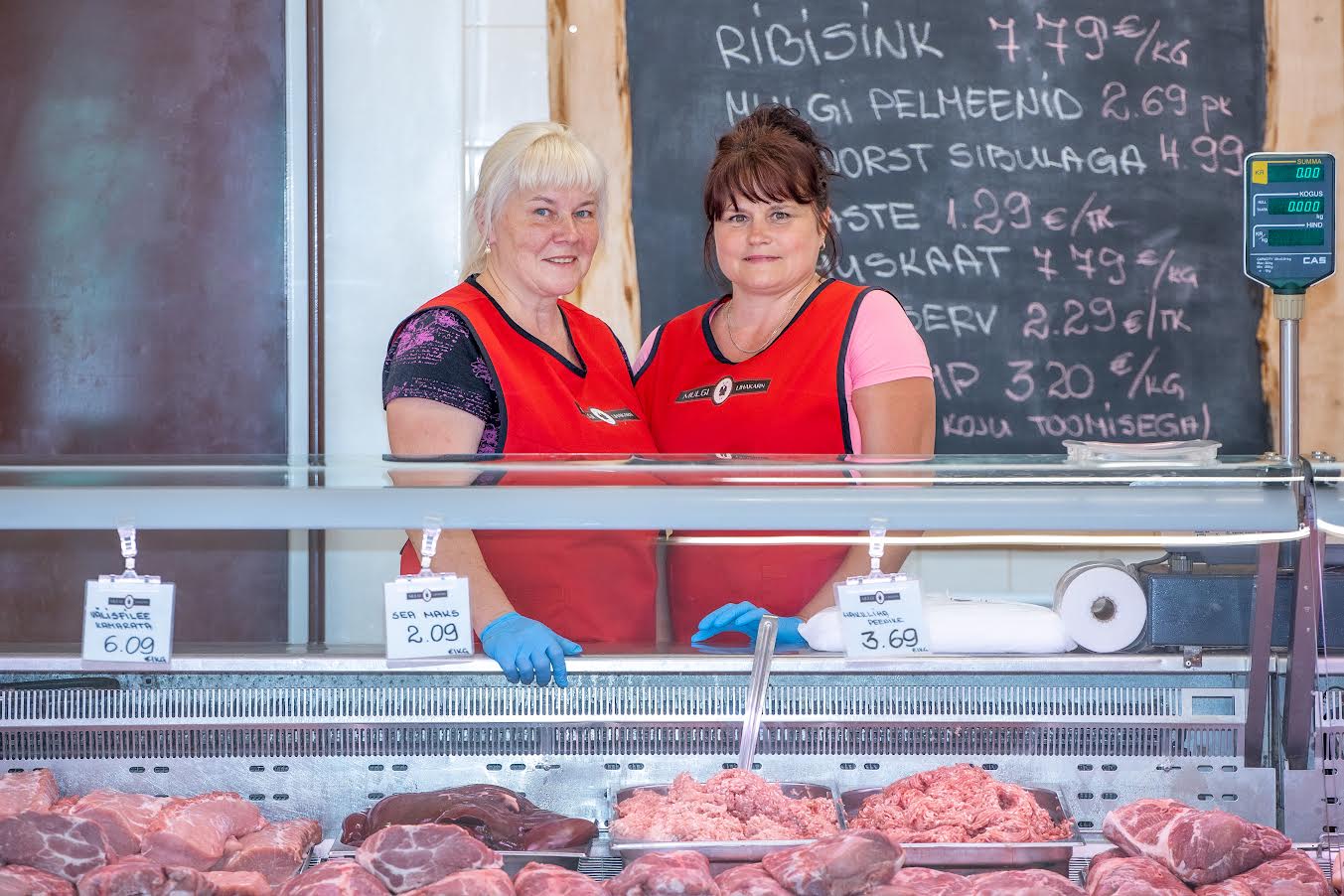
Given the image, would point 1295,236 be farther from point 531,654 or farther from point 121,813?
point 121,813

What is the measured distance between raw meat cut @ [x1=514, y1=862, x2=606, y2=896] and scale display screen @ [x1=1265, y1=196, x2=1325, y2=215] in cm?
140

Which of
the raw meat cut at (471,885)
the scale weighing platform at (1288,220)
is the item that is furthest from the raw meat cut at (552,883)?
the scale weighing platform at (1288,220)

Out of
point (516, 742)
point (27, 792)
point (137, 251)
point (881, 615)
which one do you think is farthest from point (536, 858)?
point (137, 251)

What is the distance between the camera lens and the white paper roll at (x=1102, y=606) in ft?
6.28

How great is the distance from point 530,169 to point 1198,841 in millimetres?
1812

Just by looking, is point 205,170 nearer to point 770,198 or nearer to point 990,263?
point 770,198

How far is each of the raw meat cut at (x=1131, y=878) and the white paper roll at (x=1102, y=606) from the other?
1.06ft

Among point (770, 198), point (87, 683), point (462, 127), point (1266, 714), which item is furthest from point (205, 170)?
point (1266, 714)

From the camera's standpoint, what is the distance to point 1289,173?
192cm

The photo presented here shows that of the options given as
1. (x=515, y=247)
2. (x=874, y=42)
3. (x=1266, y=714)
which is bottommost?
(x=1266, y=714)

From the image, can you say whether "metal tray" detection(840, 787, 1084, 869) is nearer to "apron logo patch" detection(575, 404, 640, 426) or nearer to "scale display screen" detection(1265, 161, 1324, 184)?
"scale display screen" detection(1265, 161, 1324, 184)

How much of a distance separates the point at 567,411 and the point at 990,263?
1.83m

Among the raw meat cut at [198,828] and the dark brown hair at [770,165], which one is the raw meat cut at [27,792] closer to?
the raw meat cut at [198,828]

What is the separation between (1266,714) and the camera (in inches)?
74.9
